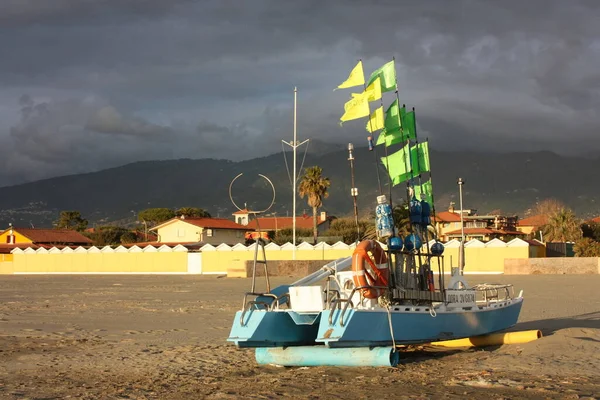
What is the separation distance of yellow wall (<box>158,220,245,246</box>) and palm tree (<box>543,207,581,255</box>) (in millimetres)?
38309

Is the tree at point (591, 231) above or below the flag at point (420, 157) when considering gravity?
above

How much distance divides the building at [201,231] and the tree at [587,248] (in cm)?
4871

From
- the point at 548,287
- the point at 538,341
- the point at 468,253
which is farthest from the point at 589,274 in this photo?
the point at 538,341

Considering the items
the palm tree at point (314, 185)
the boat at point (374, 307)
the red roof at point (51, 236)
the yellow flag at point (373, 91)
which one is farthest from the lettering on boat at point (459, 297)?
the red roof at point (51, 236)

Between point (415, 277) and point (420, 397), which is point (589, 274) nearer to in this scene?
point (415, 277)

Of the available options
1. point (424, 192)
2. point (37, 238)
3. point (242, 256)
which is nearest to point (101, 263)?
point (242, 256)

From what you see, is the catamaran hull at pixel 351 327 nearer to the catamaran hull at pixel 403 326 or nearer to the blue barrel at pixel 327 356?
the catamaran hull at pixel 403 326

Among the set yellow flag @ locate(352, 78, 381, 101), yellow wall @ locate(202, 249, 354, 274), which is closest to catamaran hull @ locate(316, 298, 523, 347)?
yellow flag @ locate(352, 78, 381, 101)

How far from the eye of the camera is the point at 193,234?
102 meters

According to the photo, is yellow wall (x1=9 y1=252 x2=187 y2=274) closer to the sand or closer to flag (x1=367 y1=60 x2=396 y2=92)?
the sand

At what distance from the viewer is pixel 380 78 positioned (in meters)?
16.2

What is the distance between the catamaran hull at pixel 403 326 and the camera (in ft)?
43.5

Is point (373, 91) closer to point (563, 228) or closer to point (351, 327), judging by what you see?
point (351, 327)

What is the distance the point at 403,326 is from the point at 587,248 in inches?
2001
